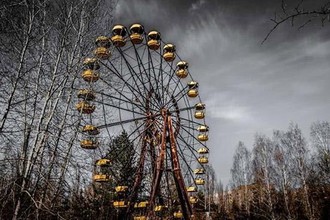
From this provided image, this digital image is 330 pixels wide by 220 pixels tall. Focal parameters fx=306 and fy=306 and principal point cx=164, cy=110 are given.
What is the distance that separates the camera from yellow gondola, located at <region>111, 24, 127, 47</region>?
10500 mm

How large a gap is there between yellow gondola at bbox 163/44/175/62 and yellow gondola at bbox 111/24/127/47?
1.88 metres

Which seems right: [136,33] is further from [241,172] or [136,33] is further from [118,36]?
[241,172]

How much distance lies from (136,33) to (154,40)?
720 millimetres

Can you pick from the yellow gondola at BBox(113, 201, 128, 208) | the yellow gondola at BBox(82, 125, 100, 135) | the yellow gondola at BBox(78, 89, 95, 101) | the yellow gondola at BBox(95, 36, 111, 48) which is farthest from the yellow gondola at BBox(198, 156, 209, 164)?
the yellow gondola at BBox(95, 36, 111, 48)

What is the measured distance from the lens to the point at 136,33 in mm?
10820

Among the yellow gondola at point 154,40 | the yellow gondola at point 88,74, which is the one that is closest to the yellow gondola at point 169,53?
the yellow gondola at point 154,40

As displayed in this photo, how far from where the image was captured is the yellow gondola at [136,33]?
35.2 ft

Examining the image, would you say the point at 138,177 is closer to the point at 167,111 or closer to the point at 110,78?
the point at 167,111

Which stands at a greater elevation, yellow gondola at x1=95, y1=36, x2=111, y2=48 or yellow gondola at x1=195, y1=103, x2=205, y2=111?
yellow gondola at x1=95, y1=36, x2=111, y2=48

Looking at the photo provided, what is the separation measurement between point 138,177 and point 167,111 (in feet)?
8.19

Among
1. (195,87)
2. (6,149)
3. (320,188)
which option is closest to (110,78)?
(195,87)

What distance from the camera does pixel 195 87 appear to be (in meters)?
12.9

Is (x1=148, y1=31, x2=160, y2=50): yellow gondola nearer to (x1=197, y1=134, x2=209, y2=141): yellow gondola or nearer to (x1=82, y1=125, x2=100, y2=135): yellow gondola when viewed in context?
(x1=82, y1=125, x2=100, y2=135): yellow gondola

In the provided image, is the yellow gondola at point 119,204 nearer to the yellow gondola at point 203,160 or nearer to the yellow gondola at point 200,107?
the yellow gondola at point 203,160
